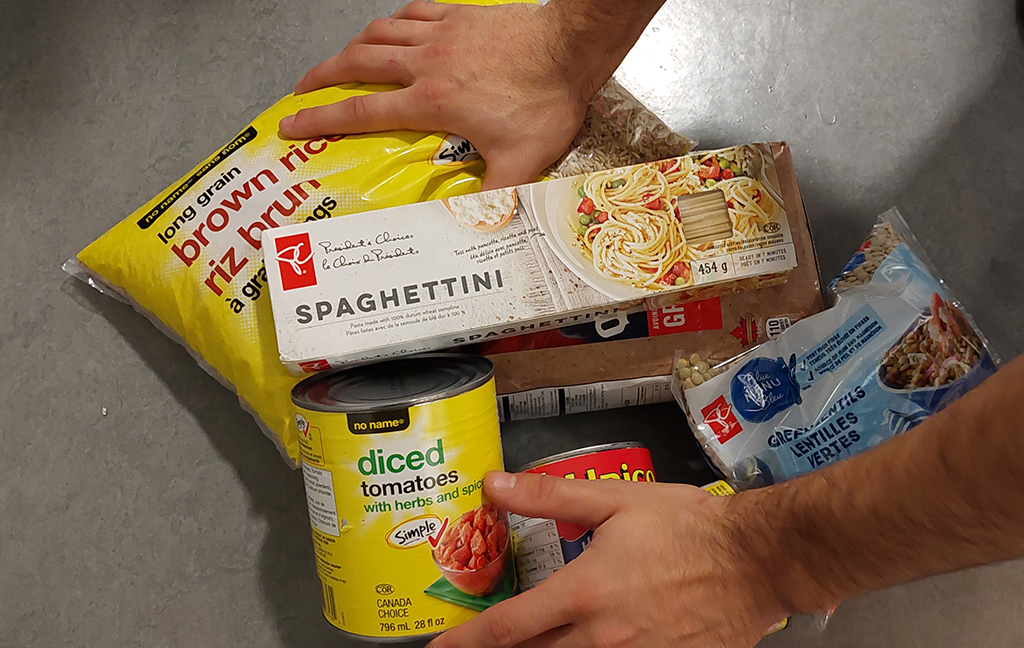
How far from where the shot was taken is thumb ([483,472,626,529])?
2.51 ft

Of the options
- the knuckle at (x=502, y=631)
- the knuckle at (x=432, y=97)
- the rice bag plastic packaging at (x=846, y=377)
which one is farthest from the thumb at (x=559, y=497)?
the knuckle at (x=432, y=97)

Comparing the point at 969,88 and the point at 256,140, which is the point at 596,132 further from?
the point at 969,88

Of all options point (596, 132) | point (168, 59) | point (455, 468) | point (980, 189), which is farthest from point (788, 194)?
point (168, 59)

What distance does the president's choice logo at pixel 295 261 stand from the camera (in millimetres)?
794

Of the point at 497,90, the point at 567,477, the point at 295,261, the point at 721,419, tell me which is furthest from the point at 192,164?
the point at 721,419

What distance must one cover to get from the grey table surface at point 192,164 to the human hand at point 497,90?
26cm

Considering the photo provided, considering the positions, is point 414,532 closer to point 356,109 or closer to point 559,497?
point 559,497

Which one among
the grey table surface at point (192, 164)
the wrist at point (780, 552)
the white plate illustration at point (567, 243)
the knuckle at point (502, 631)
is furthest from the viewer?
the grey table surface at point (192, 164)

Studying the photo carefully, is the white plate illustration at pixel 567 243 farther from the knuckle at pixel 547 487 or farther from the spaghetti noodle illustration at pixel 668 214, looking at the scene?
the knuckle at pixel 547 487

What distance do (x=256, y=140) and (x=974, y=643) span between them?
1248mm

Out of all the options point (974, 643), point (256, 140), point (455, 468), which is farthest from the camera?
point (974, 643)

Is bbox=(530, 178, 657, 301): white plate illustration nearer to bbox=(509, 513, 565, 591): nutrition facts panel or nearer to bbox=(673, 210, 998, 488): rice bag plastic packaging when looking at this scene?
bbox=(673, 210, 998, 488): rice bag plastic packaging

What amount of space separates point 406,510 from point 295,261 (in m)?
0.31

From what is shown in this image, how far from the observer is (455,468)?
2.48ft
